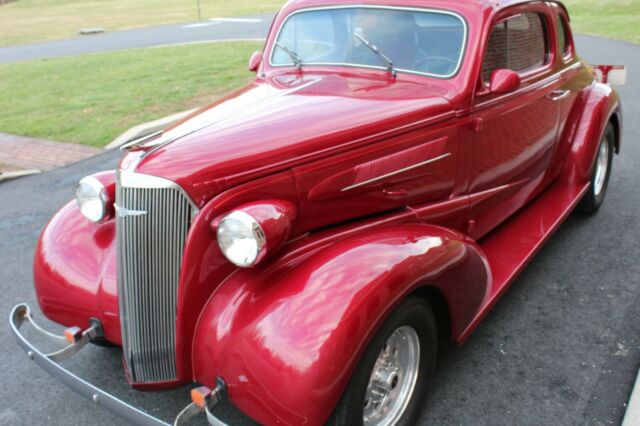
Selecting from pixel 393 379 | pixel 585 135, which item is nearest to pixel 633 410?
pixel 393 379

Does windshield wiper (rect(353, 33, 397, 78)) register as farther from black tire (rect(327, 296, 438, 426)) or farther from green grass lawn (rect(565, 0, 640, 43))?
green grass lawn (rect(565, 0, 640, 43))

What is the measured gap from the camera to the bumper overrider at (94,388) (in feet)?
6.72

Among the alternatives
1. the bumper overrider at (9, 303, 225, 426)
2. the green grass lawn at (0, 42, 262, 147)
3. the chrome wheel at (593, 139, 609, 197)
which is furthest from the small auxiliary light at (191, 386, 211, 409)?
the green grass lawn at (0, 42, 262, 147)

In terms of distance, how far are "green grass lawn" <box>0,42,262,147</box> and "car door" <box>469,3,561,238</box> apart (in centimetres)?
526

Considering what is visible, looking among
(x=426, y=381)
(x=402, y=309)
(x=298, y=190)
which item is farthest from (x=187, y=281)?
(x=426, y=381)

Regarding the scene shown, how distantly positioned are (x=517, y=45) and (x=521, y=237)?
3.88 feet

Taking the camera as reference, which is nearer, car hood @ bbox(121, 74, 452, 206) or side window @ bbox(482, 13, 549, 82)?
car hood @ bbox(121, 74, 452, 206)

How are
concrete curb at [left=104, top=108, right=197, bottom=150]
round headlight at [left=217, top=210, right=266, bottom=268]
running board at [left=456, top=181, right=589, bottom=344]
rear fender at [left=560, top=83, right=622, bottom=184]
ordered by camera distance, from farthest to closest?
concrete curb at [left=104, top=108, right=197, bottom=150] → rear fender at [left=560, top=83, right=622, bottom=184] → running board at [left=456, top=181, right=589, bottom=344] → round headlight at [left=217, top=210, right=266, bottom=268]

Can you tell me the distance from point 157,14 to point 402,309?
27757mm

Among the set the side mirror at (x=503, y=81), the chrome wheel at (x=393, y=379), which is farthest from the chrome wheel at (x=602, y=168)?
the chrome wheel at (x=393, y=379)

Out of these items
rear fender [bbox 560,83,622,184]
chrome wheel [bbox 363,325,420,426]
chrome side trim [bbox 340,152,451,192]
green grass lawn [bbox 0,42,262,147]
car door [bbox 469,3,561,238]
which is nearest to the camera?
chrome wheel [bbox 363,325,420,426]

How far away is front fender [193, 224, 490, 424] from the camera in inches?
77.9

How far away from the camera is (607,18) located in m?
19.5

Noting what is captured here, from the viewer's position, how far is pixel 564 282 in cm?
374
